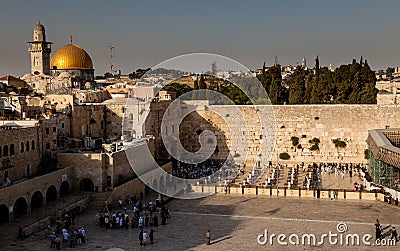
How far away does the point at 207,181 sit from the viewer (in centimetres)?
2278

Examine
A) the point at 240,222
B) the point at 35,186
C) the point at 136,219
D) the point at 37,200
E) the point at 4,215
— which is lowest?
the point at 240,222

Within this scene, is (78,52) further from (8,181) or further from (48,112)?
(8,181)

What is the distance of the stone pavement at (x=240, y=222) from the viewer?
523 inches

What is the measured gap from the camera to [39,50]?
40.1 meters

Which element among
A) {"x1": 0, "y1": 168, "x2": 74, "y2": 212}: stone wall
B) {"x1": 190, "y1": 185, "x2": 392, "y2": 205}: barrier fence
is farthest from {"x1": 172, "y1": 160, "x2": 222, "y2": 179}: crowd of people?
{"x1": 0, "y1": 168, "x2": 74, "y2": 212}: stone wall

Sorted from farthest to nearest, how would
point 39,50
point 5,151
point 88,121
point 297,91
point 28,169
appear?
1. point 39,50
2. point 297,91
3. point 88,121
4. point 28,169
5. point 5,151

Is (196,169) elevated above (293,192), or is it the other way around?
(196,169)

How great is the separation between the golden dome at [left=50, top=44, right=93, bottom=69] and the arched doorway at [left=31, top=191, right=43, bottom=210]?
2204 centimetres

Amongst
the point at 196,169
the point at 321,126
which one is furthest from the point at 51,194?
the point at 321,126

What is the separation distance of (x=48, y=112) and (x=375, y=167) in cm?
1461

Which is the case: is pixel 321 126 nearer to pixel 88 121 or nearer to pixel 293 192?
pixel 293 192

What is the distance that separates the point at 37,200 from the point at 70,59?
73.7 feet

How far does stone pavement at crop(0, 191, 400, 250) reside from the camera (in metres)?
13.3

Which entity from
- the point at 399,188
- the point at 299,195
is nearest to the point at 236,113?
the point at 299,195
